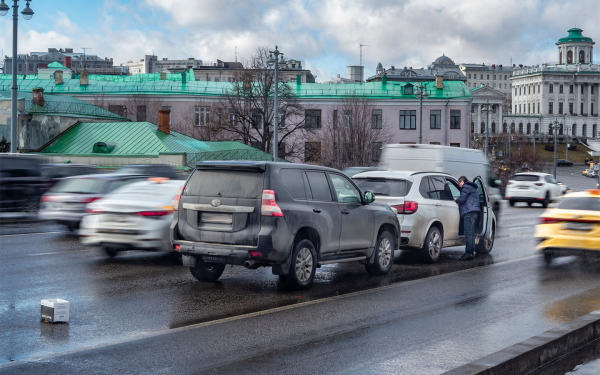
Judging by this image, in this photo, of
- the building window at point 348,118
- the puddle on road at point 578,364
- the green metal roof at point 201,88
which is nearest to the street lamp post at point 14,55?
the puddle on road at point 578,364

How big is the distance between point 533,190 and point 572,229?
998 inches

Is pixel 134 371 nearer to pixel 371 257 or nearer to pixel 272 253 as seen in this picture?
pixel 272 253

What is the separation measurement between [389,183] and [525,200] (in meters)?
26.5

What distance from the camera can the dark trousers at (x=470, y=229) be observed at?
575 inches

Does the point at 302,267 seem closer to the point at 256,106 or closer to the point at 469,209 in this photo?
the point at 469,209

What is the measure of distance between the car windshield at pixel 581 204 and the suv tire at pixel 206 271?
717 centimetres

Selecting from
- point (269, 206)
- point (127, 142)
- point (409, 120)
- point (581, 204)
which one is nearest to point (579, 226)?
point (581, 204)

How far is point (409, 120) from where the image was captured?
80.1 metres

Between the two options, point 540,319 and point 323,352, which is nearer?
point 323,352

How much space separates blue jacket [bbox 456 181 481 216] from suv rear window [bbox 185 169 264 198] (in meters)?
5.97

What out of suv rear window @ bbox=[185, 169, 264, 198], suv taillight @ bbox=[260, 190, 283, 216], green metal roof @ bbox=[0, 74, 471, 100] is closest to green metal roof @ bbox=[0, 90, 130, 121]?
green metal roof @ bbox=[0, 74, 471, 100]

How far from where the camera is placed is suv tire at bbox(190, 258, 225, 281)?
438 inches

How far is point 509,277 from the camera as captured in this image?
1260 centimetres

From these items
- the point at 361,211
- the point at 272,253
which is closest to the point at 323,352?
the point at 272,253
